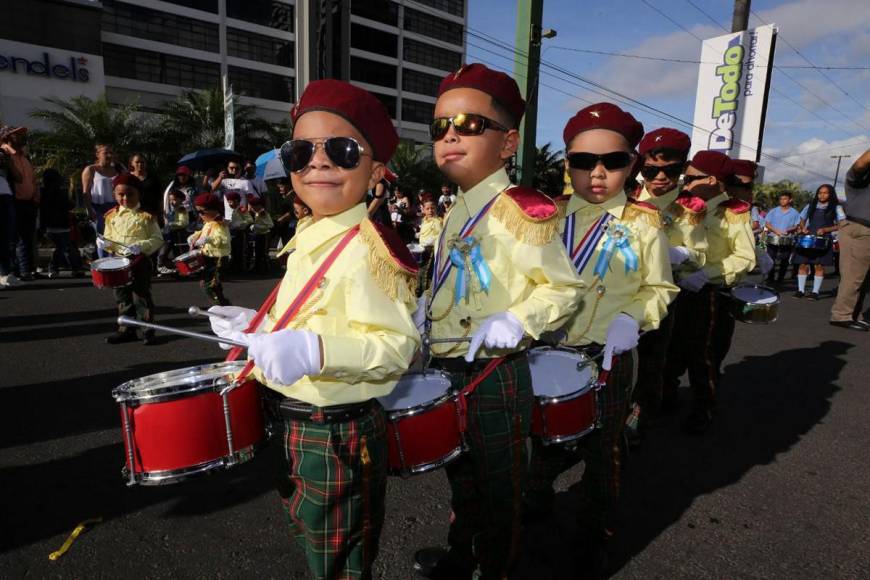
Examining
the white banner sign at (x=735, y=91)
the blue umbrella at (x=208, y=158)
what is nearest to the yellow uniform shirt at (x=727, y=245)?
the blue umbrella at (x=208, y=158)

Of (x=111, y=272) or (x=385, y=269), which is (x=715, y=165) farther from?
(x=111, y=272)

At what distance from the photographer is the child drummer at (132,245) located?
5684 mm

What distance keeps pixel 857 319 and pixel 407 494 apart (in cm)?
822

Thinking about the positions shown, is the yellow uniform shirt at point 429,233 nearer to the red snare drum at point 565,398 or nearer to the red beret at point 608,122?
the red beret at point 608,122

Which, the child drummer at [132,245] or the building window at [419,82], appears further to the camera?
the building window at [419,82]

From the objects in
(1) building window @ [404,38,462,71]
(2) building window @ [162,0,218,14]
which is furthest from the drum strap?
(1) building window @ [404,38,462,71]

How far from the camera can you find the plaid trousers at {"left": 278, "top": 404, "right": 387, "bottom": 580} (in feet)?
5.19

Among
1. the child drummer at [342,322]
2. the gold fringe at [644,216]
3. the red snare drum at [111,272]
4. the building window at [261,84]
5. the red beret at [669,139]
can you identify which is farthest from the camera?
the building window at [261,84]

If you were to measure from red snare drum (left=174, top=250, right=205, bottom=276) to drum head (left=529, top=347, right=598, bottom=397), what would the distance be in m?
4.86

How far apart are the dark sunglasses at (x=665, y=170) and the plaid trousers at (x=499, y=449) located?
2038mm

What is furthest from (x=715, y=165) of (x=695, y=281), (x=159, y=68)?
(x=159, y=68)

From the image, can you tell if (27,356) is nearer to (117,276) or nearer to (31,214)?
(117,276)

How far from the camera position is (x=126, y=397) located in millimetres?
1586

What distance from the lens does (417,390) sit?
1958mm
